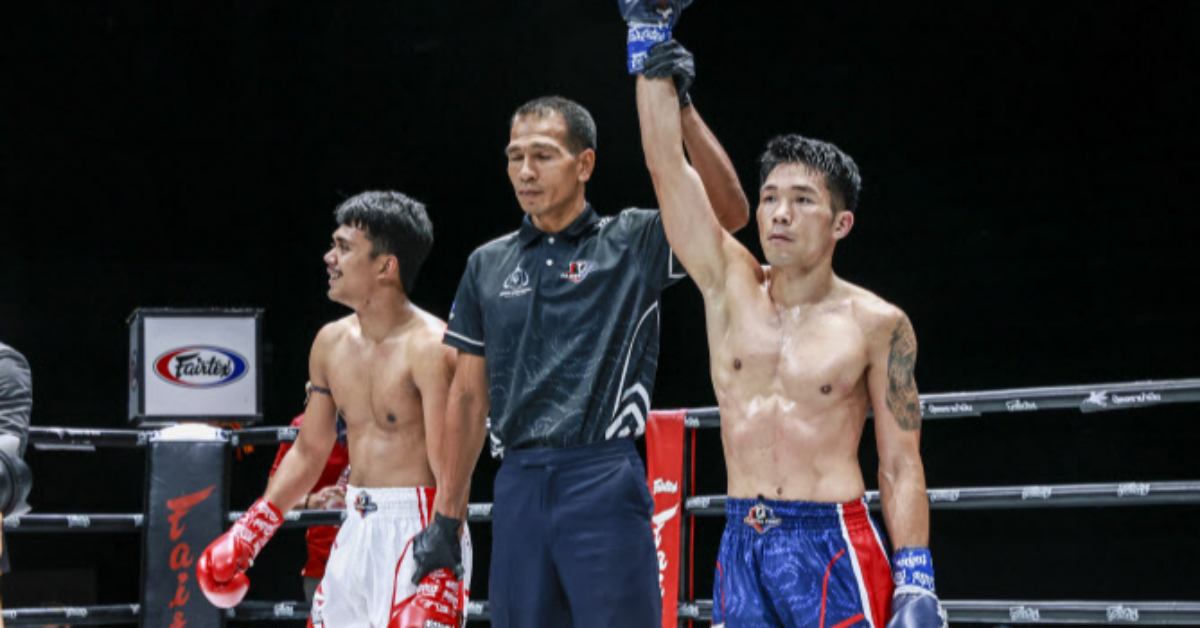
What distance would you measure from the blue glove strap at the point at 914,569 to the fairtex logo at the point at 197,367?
3929 millimetres

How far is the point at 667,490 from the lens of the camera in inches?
133

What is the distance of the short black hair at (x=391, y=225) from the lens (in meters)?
3.17

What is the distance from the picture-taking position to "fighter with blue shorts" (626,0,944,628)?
2.06 meters

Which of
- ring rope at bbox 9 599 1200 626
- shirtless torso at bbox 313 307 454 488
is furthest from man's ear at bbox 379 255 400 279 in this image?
ring rope at bbox 9 599 1200 626

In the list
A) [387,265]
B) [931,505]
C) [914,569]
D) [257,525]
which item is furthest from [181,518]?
[914,569]

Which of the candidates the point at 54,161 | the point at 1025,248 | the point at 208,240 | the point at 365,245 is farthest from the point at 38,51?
the point at 1025,248

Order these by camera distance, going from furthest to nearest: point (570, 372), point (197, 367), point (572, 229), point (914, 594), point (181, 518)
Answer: point (197, 367) < point (181, 518) < point (572, 229) < point (570, 372) < point (914, 594)

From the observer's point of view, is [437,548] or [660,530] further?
[660,530]

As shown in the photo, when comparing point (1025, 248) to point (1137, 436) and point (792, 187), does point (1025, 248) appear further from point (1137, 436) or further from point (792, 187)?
point (792, 187)

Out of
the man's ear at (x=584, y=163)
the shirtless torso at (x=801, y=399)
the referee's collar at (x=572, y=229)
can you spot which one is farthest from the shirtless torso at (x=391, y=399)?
the shirtless torso at (x=801, y=399)

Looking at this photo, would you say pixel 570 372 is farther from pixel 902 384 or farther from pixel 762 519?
pixel 902 384

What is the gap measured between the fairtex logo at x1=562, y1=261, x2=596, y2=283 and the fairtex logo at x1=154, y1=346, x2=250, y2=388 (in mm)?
3332

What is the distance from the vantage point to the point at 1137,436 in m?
5.62

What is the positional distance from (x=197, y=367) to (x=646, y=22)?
3663 millimetres
